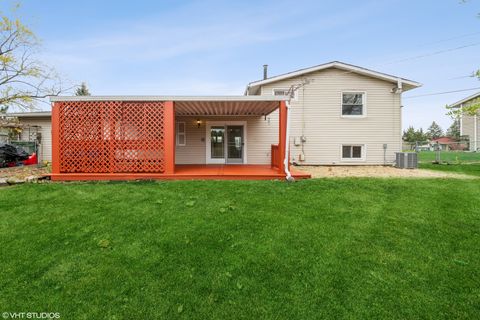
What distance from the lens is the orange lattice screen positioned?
25.2 feet

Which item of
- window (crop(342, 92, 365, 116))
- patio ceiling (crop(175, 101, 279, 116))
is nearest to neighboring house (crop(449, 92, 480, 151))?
window (crop(342, 92, 365, 116))

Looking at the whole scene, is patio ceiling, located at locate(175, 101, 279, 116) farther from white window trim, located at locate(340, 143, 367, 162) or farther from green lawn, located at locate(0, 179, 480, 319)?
white window trim, located at locate(340, 143, 367, 162)

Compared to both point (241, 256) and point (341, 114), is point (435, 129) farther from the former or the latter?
point (241, 256)

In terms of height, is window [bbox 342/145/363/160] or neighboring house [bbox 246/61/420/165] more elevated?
neighboring house [bbox 246/61/420/165]

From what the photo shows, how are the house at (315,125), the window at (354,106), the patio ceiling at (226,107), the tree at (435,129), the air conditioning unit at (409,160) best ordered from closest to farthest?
the patio ceiling at (226,107) < the air conditioning unit at (409,160) < the house at (315,125) < the window at (354,106) < the tree at (435,129)

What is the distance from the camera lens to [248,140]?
38.9 ft

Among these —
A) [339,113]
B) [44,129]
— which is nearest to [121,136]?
[339,113]

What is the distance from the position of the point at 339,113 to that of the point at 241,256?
1032 centimetres

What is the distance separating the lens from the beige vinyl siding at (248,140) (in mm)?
11820

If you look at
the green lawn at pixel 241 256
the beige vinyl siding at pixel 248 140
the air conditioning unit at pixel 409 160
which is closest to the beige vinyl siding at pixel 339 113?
the air conditioning unit at pixel 409 160

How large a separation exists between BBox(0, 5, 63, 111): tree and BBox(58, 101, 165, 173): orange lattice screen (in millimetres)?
6489

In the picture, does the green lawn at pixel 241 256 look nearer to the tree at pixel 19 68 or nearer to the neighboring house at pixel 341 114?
the neighboring house at pixel 341 114

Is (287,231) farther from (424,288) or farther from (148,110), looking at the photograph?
(148,110)

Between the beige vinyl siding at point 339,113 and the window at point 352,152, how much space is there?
10.1 inches
